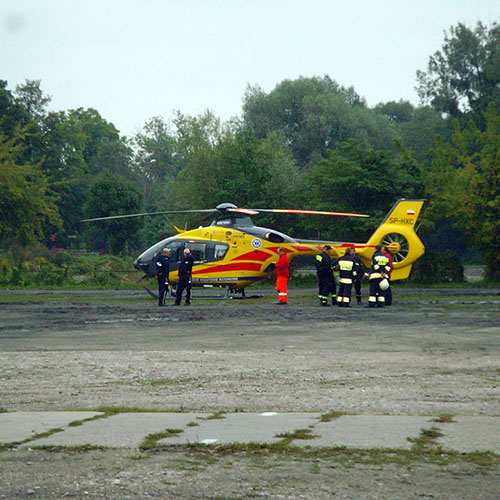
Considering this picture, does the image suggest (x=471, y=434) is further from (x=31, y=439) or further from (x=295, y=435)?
(x=31, y=439)

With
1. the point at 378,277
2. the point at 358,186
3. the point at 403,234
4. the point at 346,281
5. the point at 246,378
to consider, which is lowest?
the point at 246,378

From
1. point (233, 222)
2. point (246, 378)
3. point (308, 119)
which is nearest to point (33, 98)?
point (308, 119)

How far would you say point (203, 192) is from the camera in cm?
5056

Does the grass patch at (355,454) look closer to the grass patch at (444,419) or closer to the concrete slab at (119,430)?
the concrete slab at (119,430)

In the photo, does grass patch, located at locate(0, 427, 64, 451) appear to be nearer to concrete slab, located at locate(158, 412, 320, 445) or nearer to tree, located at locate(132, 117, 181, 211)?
concrete slab, located at locate(158, 412, 320, 445)

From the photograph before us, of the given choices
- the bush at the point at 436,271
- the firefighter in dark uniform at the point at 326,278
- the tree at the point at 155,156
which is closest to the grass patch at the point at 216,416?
the firefighter in dark uniform at the point at 326,278

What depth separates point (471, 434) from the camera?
6.70 meters

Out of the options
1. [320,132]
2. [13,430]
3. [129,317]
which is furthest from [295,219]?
[13,430]

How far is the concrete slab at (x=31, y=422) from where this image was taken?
681cm

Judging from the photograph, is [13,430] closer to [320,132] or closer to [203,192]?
[203,192]

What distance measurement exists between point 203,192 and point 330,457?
4484 centimetres

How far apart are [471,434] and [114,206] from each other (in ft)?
237

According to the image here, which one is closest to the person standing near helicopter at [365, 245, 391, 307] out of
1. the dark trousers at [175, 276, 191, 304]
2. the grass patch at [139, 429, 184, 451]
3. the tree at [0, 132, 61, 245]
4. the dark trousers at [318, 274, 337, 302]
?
the dark trousers at [318, 274, 337, 302]

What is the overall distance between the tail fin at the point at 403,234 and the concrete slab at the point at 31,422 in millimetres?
25045
